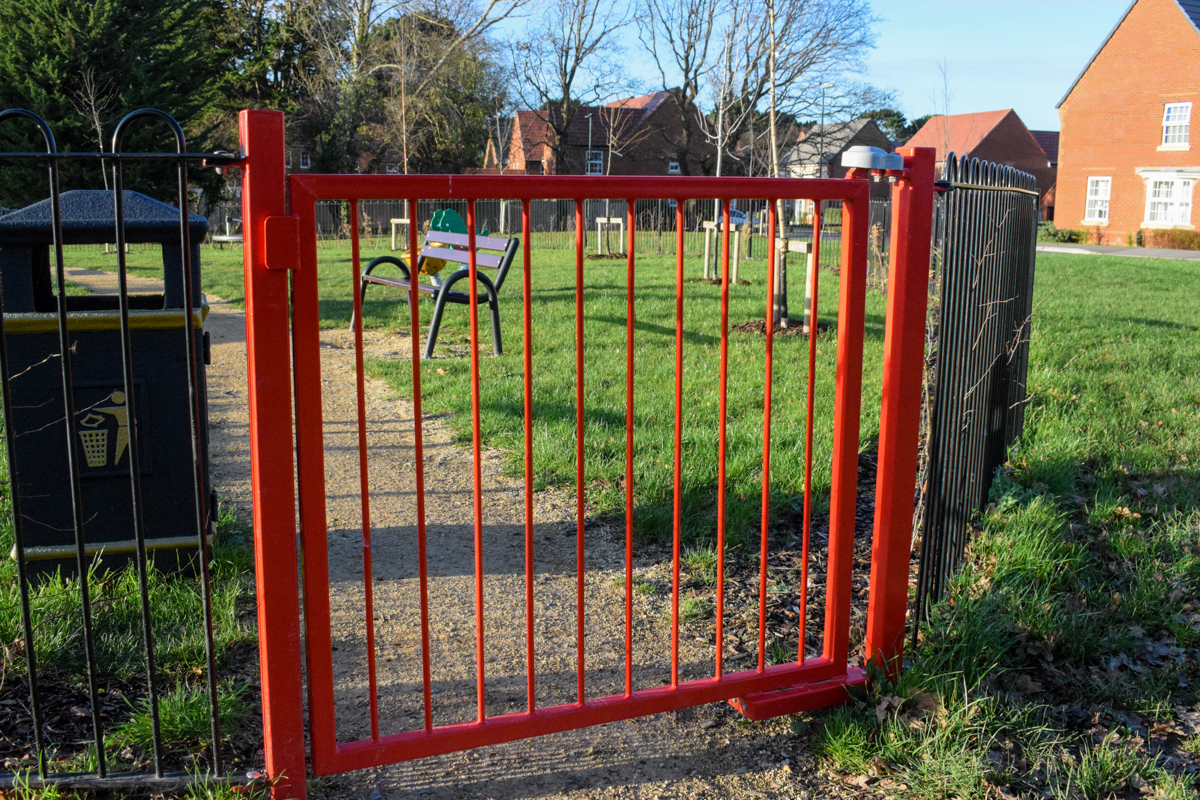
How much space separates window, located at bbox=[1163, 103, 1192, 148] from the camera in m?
33.8

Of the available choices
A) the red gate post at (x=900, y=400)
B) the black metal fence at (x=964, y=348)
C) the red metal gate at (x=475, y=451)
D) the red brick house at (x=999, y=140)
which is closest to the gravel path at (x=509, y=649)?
the red metal gate at (x=475, y=451)

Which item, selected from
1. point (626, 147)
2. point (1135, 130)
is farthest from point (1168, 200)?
point (626, 147)

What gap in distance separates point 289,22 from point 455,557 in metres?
40.2

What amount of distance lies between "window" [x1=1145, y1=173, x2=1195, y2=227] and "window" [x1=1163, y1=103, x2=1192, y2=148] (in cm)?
137

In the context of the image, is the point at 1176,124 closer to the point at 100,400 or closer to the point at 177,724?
the point at 100,400

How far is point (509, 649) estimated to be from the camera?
3.25 metres

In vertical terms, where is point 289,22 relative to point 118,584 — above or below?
above

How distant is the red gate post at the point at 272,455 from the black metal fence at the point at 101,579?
12 centimetres

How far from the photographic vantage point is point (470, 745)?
2.47 metres

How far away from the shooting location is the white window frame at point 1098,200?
36.1 meters

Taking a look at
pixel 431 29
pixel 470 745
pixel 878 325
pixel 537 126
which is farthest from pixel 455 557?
pixel 537 126

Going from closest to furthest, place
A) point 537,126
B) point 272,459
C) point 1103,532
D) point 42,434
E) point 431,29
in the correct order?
1. point 272,459
2. point 42,434
3. point 1103,532
4. point 431,29
5. point 537,126

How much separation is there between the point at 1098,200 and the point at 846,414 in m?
39.8

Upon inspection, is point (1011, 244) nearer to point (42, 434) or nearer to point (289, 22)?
point (42, 434)
